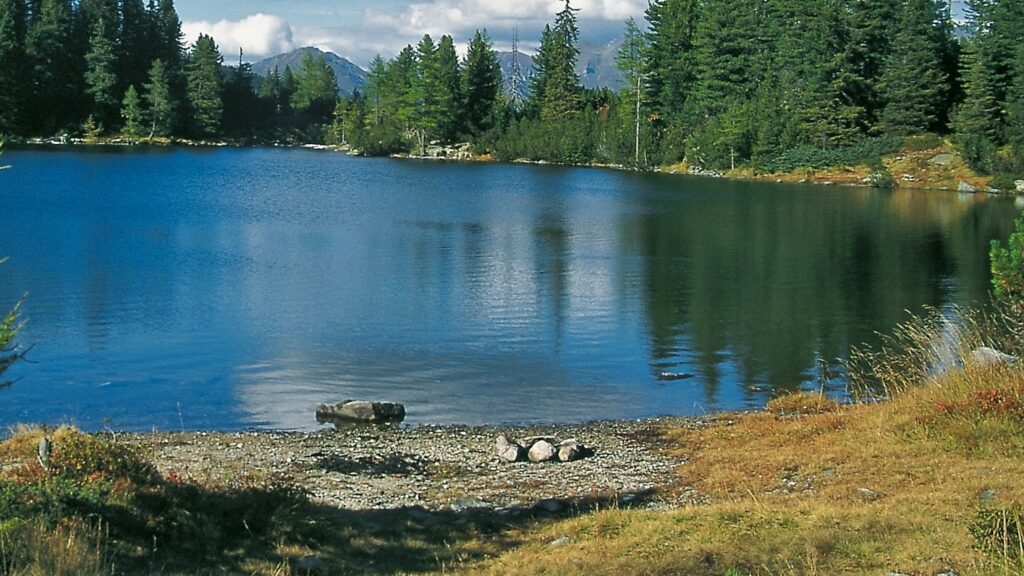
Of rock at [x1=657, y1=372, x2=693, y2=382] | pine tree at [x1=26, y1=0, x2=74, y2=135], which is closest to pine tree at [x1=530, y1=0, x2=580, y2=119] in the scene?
pine tree at [x1=26, y1=0, x2=74, y2=135]

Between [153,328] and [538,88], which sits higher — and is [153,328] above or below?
below

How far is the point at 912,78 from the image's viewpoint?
78.9 meters

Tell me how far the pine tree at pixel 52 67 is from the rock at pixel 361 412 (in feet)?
326

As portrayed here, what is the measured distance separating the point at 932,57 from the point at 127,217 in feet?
203

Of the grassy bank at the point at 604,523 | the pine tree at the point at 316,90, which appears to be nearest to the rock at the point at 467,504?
the grassy bank at the point at 604,523

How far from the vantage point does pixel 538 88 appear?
11400 cm

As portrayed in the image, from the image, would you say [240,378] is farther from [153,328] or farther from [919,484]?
[919,484]

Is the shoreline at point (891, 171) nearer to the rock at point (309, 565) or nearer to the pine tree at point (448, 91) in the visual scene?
the pine tree at point (448, 91)

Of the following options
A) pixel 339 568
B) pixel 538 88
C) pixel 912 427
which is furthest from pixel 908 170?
pixel 339 568

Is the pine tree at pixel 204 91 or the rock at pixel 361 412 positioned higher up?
the pine tree at pixel 204 91

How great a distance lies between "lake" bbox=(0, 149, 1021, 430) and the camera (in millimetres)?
19281

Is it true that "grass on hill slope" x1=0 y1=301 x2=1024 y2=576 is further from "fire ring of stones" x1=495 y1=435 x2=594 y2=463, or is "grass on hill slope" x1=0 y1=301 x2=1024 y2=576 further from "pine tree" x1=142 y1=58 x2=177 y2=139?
"pine tree" x1=142 y1=58 x2=177 y2=139

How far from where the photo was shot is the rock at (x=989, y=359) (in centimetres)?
1344

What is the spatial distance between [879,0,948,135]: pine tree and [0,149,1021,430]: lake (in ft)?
67.9
